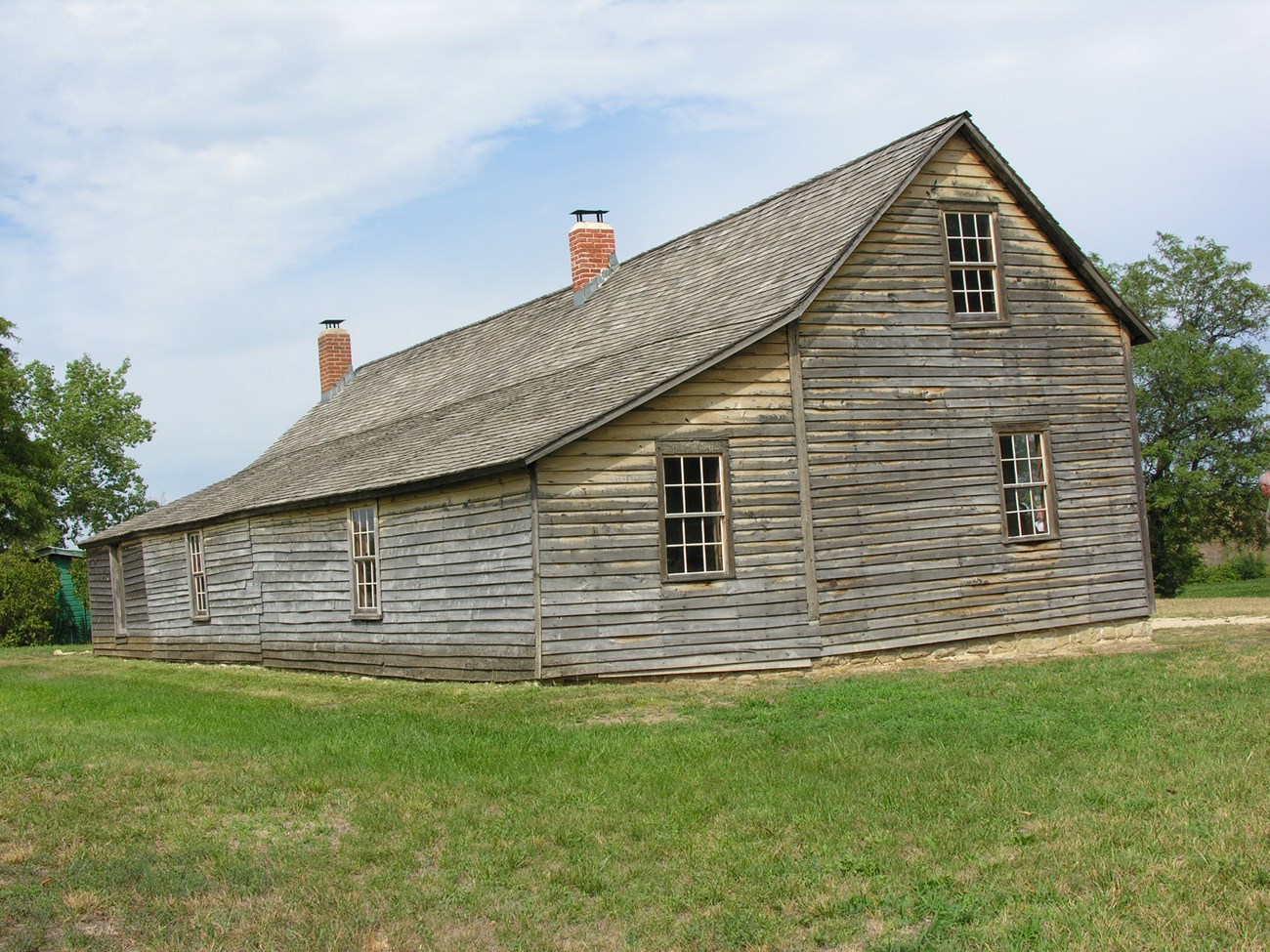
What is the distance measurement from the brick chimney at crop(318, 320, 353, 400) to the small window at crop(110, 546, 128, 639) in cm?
635

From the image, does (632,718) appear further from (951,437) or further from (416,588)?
(951,437)

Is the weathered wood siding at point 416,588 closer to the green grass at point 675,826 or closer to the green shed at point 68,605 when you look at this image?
the green grass at point 675,826

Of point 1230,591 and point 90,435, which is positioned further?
point 90,435

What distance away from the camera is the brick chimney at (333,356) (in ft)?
106

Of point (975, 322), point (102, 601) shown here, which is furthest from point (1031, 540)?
point (102, 601)

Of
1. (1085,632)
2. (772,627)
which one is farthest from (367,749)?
(1085,632)

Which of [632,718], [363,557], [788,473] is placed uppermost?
[788,473]

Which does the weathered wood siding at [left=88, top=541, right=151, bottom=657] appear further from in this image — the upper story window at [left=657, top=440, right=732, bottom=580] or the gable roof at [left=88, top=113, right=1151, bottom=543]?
the upper story window at [left=657, top=440, right=732, bottom=580]

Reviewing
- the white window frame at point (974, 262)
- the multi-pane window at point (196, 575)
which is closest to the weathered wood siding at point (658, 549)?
the white window frame at point (974, 262)

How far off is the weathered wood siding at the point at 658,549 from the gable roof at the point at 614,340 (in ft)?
1.65

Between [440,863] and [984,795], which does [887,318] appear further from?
[440,863]

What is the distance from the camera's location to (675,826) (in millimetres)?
7504

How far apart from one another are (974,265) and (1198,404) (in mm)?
36734

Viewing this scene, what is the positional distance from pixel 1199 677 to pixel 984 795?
589 centimetres
